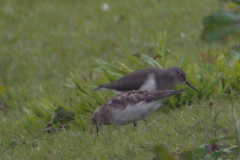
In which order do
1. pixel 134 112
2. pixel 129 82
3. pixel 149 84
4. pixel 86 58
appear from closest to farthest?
pixel 134 112 < pixel 129 82 < pixel 149 84 < pixel 86 58

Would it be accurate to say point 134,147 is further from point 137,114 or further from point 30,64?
point 30,64

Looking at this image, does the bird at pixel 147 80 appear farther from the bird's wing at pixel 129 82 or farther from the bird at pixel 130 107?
the bird at pixel 130 107

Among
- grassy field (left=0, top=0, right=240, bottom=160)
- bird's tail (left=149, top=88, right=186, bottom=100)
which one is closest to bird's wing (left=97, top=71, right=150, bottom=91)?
grassy field (left=0, top=0, right=240, bottom=160)

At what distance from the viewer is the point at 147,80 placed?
240 inches

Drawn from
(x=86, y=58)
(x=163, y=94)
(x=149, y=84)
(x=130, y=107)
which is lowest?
(x=86, y=58)

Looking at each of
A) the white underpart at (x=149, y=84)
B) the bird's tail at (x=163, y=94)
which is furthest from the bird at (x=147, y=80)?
the bird's tail at (x=163, y=94)

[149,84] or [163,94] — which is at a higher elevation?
[163,94]

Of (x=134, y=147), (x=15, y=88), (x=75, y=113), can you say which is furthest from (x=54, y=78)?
(x=134, y=147)

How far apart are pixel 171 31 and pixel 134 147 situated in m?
5.42

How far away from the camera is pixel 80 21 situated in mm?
11148

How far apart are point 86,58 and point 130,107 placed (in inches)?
165

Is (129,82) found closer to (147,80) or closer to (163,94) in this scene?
(147,80)

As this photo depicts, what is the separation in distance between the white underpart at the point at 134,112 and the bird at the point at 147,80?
2.92 feet

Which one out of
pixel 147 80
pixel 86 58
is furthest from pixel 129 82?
pixel 86 58
